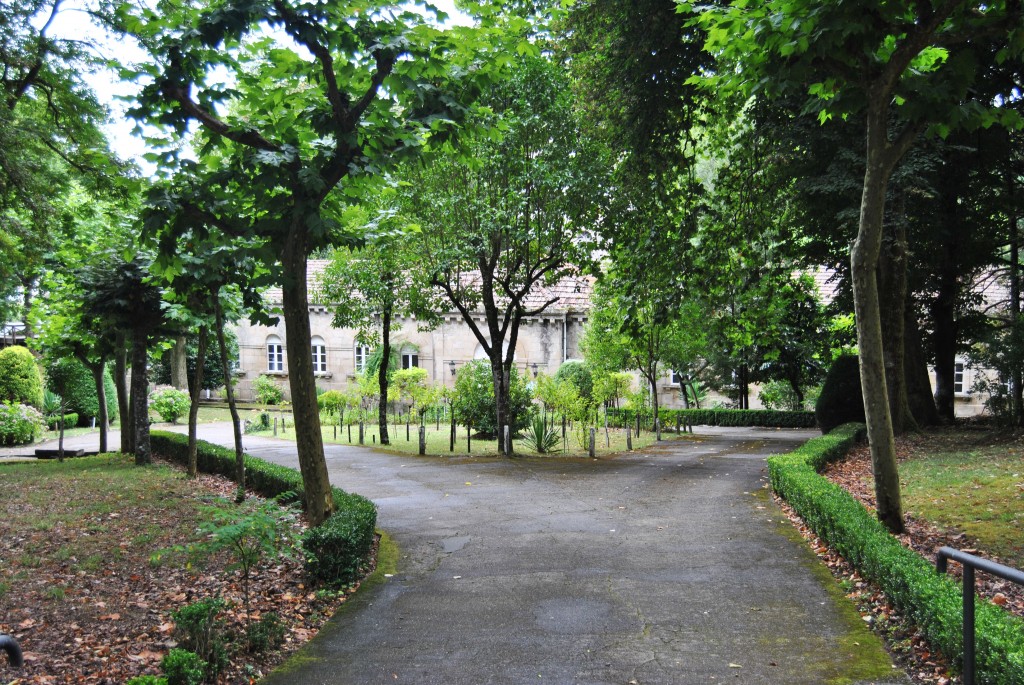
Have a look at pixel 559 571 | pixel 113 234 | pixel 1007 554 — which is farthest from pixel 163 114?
pixel 1007 554

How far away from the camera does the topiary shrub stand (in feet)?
66.8

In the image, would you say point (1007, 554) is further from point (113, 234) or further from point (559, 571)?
point (113, 234)

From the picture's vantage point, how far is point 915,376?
20516mm

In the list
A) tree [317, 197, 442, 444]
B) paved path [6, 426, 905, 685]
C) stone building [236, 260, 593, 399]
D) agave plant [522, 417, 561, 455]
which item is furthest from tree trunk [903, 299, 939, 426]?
stone building [236, 260, 593, 399]

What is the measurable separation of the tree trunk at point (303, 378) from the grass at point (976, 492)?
23.0ft

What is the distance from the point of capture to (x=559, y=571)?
→ 25.8ft

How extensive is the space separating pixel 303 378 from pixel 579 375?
77.2ft

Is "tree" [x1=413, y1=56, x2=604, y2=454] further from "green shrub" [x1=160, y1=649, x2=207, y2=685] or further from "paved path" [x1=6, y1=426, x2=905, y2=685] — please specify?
"green shrub" [x1=160, y1=649, x2=207, y2=685]

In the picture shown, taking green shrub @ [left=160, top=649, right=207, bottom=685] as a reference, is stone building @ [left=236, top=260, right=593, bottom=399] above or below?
above

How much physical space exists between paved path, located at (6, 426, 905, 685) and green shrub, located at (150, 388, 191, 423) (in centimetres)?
2182

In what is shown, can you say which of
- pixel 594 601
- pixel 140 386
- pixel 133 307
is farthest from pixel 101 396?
pixel 594 601

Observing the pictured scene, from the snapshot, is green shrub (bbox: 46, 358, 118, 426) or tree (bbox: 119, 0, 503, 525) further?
green shrub (bbox: 46, 358, 118, 426)


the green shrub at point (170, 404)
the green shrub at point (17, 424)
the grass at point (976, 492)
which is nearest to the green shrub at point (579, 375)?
the green shrub at point (170, 404)

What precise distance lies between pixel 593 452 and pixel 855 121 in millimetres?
9596
